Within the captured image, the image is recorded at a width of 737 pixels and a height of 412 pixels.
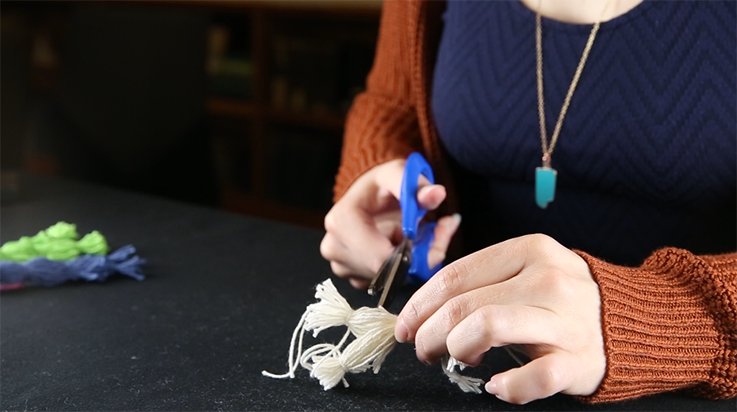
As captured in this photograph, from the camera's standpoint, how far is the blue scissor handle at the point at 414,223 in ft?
2.23

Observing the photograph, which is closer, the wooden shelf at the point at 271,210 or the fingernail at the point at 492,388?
the fingernail at the point at 492,388

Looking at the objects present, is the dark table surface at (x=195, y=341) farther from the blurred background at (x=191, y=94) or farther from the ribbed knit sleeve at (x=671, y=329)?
the blurred background at (x=191, y=94)

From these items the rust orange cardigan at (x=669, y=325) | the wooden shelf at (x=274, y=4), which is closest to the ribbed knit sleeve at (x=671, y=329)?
the rust orange cardigan at (x=669, y=325)

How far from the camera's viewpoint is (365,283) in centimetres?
71

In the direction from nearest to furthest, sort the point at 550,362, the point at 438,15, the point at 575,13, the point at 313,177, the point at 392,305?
the point at 550,362, the point at 392,305, the point at 575,13, the point at 438,15, the point at 313,177

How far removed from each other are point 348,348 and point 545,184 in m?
0.34

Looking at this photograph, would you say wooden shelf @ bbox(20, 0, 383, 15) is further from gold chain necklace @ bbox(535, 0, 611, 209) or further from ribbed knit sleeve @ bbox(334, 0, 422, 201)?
gold chain necklace @ bbox(535, 0, 611, 209)

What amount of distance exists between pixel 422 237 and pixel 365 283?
2.7 inches

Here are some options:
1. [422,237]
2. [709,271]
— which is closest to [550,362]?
[709,271]

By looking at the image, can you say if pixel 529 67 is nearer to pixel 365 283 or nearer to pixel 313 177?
pixel 365 283

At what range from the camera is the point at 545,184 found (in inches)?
30.2

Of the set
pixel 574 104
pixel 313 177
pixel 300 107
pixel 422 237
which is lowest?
pixel 313 177

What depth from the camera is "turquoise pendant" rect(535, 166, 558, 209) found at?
2.49 feet

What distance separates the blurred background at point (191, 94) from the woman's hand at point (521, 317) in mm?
783
